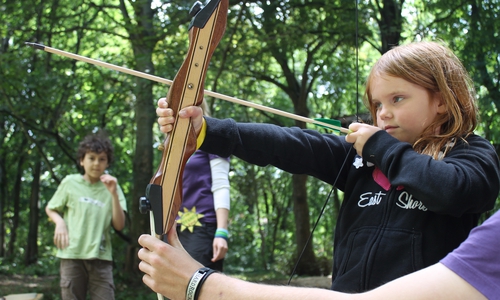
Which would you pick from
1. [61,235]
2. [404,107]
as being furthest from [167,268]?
[61,235]

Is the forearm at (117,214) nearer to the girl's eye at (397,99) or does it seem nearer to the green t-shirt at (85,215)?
the green t-shirt at (85,215)

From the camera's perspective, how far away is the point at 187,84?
4.84 ft

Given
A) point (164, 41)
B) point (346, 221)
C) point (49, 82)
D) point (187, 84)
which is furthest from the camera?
point (49, 82)

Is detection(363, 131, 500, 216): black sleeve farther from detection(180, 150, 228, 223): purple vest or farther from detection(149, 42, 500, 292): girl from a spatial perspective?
detection(180, 150, 228, 223): purple vest

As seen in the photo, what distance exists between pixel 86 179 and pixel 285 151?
107 inches

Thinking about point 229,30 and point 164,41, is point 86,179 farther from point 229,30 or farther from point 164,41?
point 229,30

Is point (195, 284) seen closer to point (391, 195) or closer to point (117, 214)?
point (391, 195)

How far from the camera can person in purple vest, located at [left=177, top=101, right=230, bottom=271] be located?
304 cm

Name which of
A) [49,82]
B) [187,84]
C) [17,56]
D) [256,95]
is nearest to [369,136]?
[187,84]

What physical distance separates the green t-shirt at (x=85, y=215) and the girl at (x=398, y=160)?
8.20 feet

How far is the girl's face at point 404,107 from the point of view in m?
1.56

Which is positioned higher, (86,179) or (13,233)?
(86,179)

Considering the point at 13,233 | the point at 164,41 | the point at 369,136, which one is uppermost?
the point at 164,41

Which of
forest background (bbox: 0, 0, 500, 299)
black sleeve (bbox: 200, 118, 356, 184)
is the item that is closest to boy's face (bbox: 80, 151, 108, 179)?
forest background (bbox: 0, 0, 500, 299)
